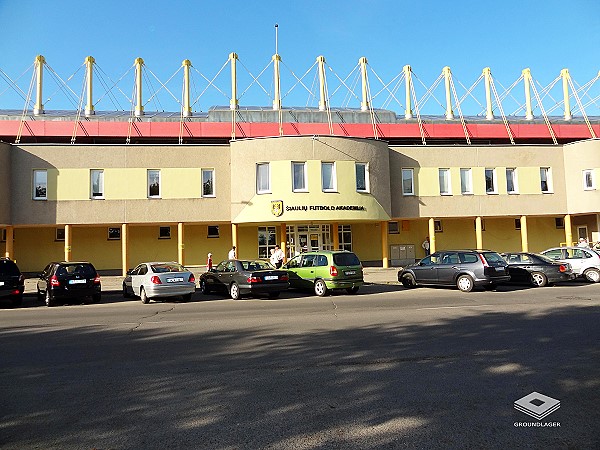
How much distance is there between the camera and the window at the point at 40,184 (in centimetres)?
2622

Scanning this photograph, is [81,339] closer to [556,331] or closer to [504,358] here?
[504,358]

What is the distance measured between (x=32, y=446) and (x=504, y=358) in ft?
20.0

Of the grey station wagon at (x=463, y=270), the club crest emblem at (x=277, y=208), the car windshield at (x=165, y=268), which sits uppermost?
the club crest emblem at (x=277, y=208)

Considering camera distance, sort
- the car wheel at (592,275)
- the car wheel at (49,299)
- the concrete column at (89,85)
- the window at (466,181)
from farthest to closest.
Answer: the concrete column at (89,85), the window at (466,181), the car wheel at (592,275), the car wheel at (49,299)

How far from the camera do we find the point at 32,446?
4.24 m

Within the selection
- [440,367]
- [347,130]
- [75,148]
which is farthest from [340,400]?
[347,130]

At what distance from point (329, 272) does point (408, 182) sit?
14.4 meters

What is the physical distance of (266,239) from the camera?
30.8m

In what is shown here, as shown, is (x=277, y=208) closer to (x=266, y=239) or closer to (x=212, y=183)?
(x=212, y=183)

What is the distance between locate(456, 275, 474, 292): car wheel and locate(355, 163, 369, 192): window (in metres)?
10.3

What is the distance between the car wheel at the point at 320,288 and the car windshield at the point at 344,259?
0.89 meters

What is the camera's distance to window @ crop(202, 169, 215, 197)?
91.1ft

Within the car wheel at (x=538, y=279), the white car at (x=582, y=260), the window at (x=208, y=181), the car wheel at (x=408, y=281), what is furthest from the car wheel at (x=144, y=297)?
the white car at (x=582, y=260)

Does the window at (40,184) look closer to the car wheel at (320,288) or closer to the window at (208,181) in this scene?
the window at (208,181)
